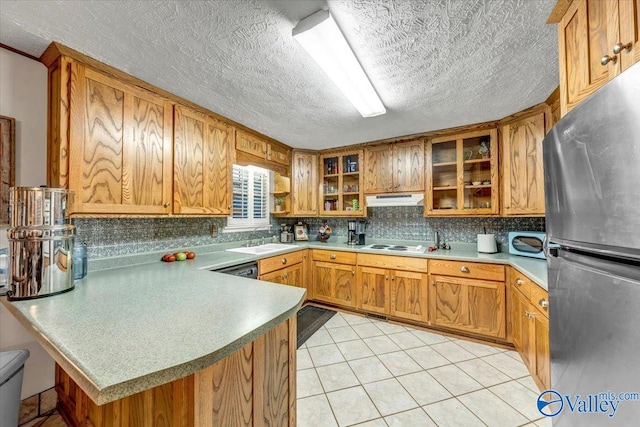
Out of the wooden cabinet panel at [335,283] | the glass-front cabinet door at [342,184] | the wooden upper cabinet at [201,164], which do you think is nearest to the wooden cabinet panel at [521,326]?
the wooden cabinet panel at [335,283]

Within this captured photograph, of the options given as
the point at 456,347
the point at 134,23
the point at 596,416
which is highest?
the point at 134,23

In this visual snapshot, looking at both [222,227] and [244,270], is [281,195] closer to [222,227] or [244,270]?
[222,227]

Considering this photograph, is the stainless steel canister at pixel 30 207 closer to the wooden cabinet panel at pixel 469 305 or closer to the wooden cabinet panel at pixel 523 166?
the wooden cabinet panel at pixel 469 305

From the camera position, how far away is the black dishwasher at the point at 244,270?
2.07m

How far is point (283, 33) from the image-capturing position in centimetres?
123


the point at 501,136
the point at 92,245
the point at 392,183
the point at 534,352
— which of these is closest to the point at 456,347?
the point at 534,352

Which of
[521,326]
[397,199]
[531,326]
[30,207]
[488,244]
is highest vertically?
[397,199]

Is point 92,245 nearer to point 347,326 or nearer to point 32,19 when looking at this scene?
point 32,19

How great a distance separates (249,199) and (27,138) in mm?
1985

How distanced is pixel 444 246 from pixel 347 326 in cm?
156

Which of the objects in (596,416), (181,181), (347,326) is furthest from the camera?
(347,326)

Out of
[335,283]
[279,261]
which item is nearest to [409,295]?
[335,283]

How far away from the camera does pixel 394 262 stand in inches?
107

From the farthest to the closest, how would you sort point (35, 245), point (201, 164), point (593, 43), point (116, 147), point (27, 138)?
point (201, 164) < point (116, 147) < point (27, 138) < point (35, 245) < point (593, 43)
